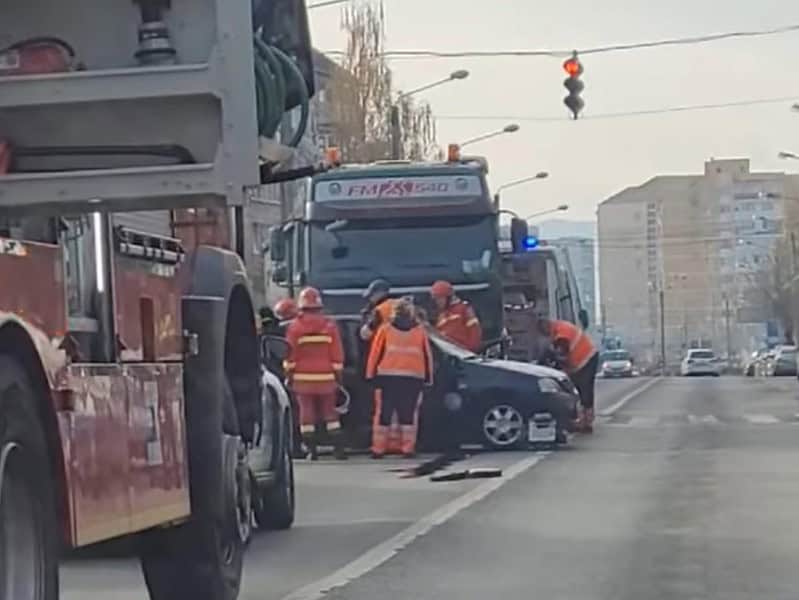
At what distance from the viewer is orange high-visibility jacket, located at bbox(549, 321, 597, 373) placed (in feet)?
88.9

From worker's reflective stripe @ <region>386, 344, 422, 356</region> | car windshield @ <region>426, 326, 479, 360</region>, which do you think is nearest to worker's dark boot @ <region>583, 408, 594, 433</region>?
car windshield @ <region>426, 326, 479, 360</region>

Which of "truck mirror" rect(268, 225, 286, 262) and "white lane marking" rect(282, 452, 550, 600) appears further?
"truck mirror" rect(268, 225, 286, 262)

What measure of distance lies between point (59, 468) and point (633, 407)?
101 ft

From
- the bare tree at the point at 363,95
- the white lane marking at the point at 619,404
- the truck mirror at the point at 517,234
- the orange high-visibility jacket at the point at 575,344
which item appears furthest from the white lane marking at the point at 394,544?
the bare tree at the point at 363,95

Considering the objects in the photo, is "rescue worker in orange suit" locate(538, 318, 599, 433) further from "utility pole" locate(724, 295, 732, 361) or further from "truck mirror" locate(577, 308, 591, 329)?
"utility pole" locate(724, 295, 732, 361)

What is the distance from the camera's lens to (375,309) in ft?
73.6

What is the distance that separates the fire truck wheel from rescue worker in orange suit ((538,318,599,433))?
1211 centimetres

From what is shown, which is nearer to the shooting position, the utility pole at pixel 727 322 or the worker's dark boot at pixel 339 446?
the worker's dark boot at pixel 339 446

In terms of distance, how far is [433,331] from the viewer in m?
22.6

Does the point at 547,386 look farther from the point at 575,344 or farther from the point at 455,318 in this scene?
the point at 575,344

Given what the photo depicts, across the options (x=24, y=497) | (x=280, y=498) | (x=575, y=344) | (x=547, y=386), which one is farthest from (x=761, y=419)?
(x=24, y=497)

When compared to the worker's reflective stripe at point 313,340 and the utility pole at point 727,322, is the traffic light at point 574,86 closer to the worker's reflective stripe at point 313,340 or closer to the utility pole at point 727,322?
the worker's reflective stripe at point 313,340

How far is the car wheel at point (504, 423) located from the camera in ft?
73.1

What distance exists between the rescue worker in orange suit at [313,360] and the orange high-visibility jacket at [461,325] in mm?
2152
